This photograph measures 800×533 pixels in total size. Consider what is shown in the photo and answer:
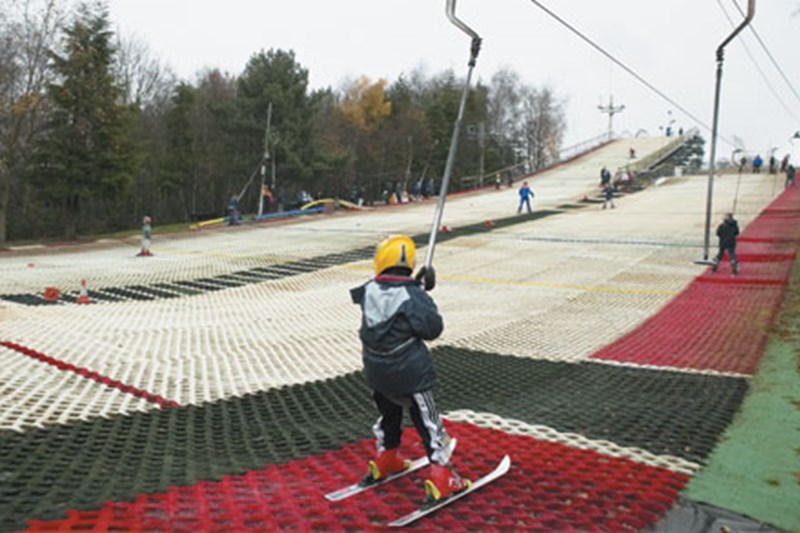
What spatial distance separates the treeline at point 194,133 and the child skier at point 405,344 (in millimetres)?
29621

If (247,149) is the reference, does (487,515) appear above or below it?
below

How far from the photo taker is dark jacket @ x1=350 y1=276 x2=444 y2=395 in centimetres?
370

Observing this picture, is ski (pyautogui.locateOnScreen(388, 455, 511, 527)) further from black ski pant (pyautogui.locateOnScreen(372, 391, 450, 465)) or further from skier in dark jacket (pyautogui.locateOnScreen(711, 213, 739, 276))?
skier in dark jacket (pyautogui.locateOnScreen(711, 213, 739, 276))

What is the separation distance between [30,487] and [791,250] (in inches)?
809

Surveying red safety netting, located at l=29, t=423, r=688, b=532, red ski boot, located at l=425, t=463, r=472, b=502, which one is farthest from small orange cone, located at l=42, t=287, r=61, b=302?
red ski boot, located at l=425, t=463, r=472, b=502

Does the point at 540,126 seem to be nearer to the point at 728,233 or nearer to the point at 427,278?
the point at 728,233

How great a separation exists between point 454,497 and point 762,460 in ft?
8.93

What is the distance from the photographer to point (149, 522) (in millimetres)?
3385

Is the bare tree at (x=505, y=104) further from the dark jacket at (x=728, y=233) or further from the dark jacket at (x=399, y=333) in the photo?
the dark jacket at (x=399, y=333)

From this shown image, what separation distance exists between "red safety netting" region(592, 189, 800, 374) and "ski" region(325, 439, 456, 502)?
17.3 ft

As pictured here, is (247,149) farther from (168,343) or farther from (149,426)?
(149,426)

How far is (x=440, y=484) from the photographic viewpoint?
3695 mm

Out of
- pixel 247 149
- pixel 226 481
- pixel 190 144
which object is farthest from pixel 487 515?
pixel 190 144

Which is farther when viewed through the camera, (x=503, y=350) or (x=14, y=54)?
(x=14, y=54)
